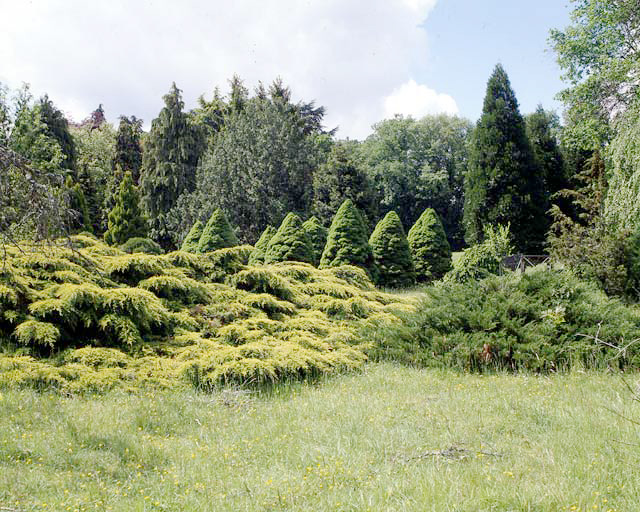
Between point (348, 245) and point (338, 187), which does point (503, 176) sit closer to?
point (338, 187)

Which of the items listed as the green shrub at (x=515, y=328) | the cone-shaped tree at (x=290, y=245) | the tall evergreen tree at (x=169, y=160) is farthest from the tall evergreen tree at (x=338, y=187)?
the green shrub at (x=515, y=328)

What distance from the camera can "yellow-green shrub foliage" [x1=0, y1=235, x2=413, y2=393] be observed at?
6168 millimetres

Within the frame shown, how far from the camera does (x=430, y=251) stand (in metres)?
18.6

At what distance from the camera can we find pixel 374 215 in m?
24.9

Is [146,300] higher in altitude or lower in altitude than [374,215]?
lower

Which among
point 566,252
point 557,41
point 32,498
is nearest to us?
point 32,498

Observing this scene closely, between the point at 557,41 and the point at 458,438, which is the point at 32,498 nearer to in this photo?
the point at 458,438

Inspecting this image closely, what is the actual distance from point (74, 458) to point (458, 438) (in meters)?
2.94

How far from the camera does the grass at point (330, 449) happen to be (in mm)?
3299

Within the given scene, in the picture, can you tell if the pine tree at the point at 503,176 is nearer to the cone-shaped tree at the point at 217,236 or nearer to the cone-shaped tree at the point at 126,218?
the cone-shaped tree at the point at 217,236

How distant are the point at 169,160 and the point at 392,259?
55.4 ft

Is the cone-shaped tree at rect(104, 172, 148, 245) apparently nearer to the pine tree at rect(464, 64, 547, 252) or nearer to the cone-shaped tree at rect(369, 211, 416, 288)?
the cone-shaped tree at rect(369, 211, 416, 288)

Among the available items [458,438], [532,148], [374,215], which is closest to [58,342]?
[458,438]

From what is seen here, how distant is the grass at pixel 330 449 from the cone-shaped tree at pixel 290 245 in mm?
9882
